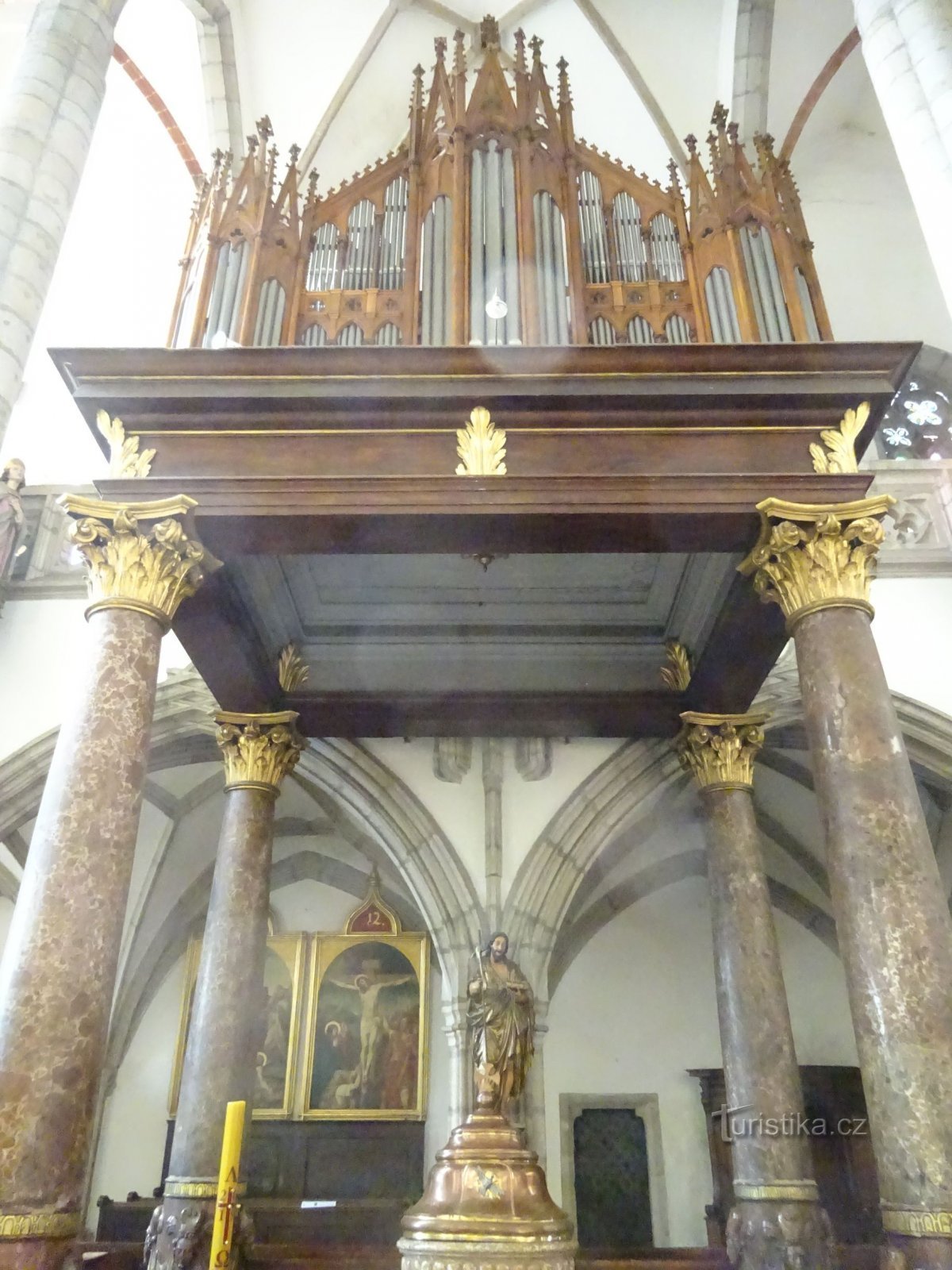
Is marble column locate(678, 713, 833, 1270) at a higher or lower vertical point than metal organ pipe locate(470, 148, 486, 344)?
lower

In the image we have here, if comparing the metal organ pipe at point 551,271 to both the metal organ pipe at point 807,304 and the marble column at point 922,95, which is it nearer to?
the metal organ pipe at point 807,304

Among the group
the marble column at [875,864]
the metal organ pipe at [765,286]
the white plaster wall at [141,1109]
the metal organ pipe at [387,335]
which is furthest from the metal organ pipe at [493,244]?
the white plaster wall at [141,1109]

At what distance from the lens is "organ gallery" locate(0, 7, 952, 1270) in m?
4.34

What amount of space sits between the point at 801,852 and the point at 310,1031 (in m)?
5.86

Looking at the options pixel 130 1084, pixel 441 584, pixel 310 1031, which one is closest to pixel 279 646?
pixel 441 584

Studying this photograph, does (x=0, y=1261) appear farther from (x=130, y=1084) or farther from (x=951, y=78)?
(x=130, y=1084)

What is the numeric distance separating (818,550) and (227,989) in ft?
14.7

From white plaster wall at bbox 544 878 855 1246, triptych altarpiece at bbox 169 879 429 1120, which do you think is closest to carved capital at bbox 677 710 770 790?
triptych altarpiece at bbox 169 879 429 1120

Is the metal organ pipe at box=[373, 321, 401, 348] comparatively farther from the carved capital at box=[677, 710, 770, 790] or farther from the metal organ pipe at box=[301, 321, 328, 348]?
the carved capital at box=[677, 710, 770, 790]

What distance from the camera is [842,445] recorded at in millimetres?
5297

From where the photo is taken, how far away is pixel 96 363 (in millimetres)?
5355

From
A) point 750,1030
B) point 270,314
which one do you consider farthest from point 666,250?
point 750,1030

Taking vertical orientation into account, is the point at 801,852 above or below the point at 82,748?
above

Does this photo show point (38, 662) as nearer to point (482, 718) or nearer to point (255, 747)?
point (255, 747)
